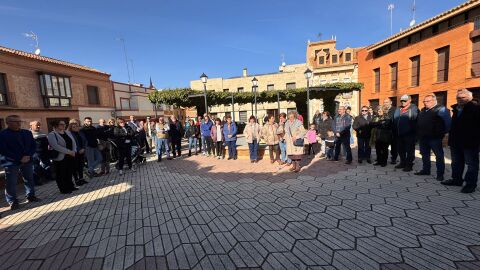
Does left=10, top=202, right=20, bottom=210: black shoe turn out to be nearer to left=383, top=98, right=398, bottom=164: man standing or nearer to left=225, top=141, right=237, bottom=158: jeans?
left=225, top=141, right=237, bottom=158: jeans

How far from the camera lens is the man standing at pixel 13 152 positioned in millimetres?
4176

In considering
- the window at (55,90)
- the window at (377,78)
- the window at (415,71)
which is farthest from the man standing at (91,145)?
the window at (377,78)

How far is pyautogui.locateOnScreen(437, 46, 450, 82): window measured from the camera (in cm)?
1558

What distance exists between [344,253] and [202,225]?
6.37 ft

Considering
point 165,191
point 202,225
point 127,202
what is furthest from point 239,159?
point 202,225

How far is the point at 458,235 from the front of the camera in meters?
2.58

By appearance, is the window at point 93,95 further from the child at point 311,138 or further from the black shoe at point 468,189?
the black shoe at point 468,189

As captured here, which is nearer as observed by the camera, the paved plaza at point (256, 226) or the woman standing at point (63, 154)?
the paved plaza at point (256, 226)

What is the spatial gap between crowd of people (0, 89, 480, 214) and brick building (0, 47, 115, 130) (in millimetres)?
14502

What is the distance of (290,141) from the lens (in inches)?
231

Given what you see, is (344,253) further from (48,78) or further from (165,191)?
(48,78)

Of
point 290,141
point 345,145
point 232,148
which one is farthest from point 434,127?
point 232,148

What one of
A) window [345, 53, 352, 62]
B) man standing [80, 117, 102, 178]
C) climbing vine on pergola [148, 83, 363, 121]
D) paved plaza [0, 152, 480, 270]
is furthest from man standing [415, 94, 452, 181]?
window [345, 53, 352, 62]

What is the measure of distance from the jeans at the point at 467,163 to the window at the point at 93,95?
27492mm
